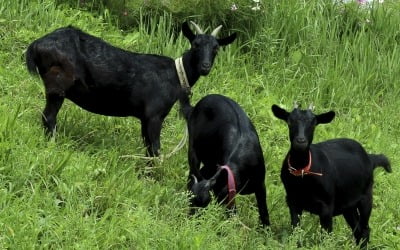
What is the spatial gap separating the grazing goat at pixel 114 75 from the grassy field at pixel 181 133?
1.07 feet

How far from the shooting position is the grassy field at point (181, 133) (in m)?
5.70

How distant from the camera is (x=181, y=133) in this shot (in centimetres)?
834

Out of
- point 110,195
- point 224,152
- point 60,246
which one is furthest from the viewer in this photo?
point 224,152

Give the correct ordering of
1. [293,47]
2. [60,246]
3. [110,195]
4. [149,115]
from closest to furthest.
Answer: [60,246] < [110,195] < [149,115] < [293,47]

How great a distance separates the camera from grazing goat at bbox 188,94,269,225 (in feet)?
20.5

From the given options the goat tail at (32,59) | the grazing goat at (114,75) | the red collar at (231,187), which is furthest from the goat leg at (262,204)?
the goat tail at (32,59)

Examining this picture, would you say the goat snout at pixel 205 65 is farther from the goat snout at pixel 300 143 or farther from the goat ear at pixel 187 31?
the goat snout at pixel 300 143

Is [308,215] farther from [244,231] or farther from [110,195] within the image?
[110,195]

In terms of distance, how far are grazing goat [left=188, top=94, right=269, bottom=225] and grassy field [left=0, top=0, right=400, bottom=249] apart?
171 millimetres

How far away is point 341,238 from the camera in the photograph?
6914 mm

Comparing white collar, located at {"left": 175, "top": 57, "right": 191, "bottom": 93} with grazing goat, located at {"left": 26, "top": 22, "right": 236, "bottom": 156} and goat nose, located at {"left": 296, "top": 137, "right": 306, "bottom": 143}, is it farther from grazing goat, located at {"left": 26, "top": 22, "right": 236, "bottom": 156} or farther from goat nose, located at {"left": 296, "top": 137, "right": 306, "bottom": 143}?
goat nose, located at {"left": 296, "top": 137, "right": 306, "bottom": 143}

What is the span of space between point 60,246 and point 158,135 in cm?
223

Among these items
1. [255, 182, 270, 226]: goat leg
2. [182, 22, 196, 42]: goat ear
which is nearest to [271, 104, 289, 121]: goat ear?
[255, 182, 270, 226]: goat leg

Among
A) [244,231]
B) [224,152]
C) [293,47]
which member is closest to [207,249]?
[244,231]
